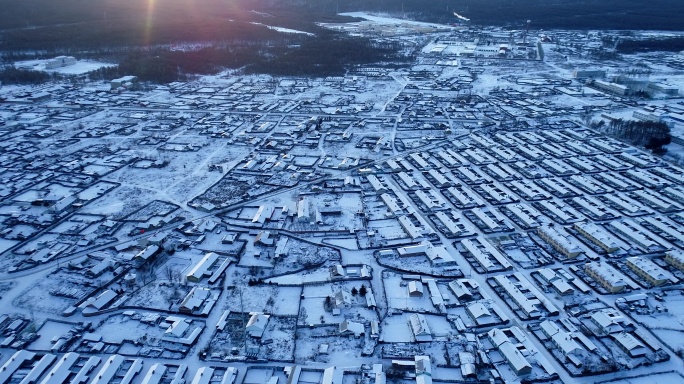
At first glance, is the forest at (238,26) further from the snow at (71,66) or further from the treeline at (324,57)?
the snow at (71,66)

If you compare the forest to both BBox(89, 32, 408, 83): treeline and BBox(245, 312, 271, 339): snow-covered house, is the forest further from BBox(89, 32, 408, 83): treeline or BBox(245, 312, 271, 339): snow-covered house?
BBox(245, 312, 271, 339): snow-covered house

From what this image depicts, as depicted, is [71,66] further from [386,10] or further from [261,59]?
[386,10]

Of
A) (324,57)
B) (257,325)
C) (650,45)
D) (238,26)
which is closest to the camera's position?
(257,325)

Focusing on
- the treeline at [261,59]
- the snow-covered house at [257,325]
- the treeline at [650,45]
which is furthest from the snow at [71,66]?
the treeline at [650,45]

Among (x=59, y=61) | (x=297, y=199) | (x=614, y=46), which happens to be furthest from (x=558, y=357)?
(x=614, y=46)

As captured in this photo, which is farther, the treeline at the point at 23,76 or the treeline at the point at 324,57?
the treeline at the point at 324,57

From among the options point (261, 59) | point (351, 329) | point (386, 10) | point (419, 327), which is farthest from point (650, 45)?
point (351, 329)

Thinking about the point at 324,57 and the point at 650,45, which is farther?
the point at 650,45
